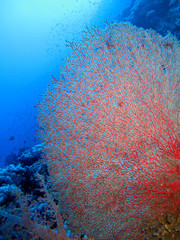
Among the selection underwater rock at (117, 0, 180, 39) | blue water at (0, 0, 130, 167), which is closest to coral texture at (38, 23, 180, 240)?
underwater rock at (117, 0, 180, 39)

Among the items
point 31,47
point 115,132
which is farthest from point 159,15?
point 31,47

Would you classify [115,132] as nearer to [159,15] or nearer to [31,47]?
[159,15]

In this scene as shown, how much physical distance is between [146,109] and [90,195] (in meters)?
2.05

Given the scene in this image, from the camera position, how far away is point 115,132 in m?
2.78

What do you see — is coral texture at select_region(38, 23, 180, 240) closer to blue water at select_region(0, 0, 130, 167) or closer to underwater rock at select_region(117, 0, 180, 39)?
underwater rock at select_region(117, 0, 180, 39)

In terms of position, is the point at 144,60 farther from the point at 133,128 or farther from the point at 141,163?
the point at 141,163

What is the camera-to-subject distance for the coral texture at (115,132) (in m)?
2.50

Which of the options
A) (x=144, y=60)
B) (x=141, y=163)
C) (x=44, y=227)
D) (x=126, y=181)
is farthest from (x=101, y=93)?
(x=44, y=227)

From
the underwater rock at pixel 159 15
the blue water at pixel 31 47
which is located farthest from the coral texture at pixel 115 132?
the blue water at pixel 31 47

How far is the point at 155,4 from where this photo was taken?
41.0 feet

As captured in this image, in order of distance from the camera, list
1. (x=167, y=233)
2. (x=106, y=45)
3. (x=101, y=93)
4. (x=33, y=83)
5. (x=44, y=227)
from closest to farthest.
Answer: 1. (x=44, y=227)
2. (x=167, y=233)
3. (x=101, y=93)
4. (x=106, y=45)
5. (x=33, y=83)

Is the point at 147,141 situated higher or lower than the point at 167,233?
higher

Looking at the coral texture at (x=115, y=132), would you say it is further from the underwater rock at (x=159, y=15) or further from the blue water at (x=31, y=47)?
the blue water at (x=31, y=47)

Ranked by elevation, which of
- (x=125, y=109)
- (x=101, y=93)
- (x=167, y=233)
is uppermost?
(x=101, y=93)
